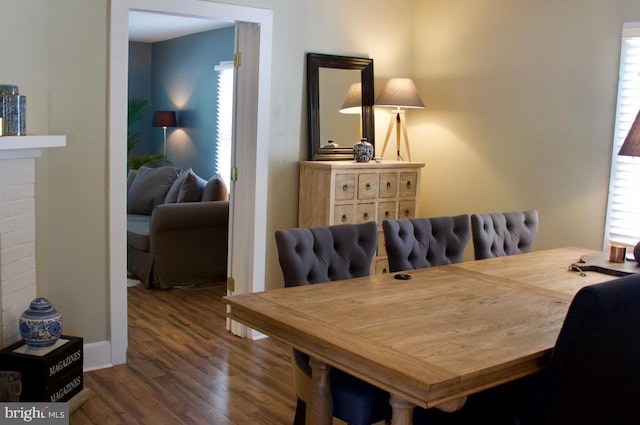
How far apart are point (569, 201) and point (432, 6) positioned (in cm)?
190

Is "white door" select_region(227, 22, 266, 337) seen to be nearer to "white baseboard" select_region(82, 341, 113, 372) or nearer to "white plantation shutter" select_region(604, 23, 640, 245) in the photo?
"white baseboard" select_region(82, 341, 113, 372)

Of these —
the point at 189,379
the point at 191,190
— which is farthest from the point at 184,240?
the point at 189,379

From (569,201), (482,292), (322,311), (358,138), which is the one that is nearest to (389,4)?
(358,138)

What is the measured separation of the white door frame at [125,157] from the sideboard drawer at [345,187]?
500 millimetres

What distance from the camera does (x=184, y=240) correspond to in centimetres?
604

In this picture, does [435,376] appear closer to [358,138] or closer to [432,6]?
[358,138]

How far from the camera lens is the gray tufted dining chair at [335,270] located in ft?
8.18

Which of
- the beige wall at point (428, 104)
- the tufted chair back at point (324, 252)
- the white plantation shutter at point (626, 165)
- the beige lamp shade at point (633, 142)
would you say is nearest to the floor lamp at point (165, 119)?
the beige wall at point (428, 104)

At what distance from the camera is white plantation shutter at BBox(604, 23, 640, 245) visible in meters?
4.08

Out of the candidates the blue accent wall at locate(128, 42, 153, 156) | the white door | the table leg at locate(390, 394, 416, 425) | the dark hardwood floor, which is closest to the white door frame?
the white door

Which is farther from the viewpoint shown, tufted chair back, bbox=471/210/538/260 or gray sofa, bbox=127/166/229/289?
gray sofa, bbox=127/166/229/289

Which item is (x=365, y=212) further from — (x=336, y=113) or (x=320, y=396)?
(x=320, y=396)

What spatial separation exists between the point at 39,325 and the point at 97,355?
80 centimetres

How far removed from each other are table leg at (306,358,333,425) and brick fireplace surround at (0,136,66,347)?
5.75 feet
